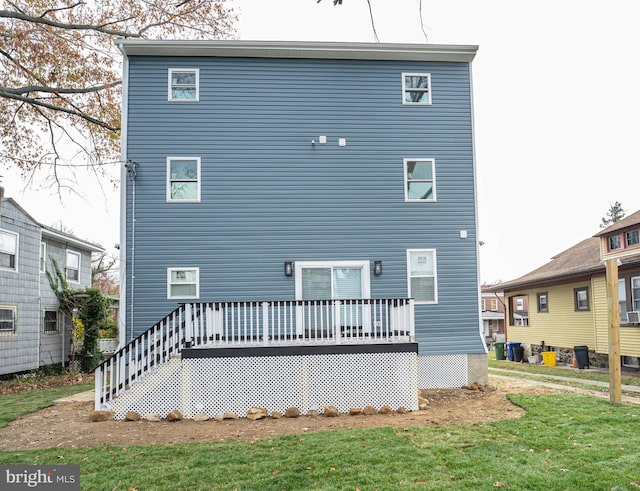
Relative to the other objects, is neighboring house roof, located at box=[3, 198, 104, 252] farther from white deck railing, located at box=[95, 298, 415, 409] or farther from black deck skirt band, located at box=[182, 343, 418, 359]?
black deck skirt band, located at box=[182, 343, 418, 359]

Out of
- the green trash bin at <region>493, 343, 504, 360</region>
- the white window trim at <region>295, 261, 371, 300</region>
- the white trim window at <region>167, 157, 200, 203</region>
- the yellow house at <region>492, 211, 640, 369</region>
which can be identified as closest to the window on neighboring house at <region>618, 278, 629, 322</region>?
the yellow house at <region>492, 211, 640, 369</region>

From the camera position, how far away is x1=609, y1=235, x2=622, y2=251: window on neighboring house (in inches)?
635

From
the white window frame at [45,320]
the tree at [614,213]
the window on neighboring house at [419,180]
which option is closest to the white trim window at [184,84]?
the window on neighboring house at [419,180]

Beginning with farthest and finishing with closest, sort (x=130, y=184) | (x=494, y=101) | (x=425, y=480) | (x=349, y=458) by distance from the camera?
(x=494, y=101), (x=130, y=184), (x=349, y=458), (x=425, y=480)

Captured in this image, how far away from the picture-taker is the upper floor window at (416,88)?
1205 cm

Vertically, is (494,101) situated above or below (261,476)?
above

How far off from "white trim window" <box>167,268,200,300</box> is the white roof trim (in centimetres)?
481

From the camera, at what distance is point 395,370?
9125 millimetres

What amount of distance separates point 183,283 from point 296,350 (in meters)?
3.39

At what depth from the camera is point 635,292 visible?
14.5m

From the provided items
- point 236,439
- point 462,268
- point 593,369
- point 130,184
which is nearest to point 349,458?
point 236,439

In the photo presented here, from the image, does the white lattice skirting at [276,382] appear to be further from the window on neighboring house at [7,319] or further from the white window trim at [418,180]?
the window on neighboring house at [7,319]

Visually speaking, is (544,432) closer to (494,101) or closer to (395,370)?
(395,370)

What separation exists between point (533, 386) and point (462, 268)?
2.97m
